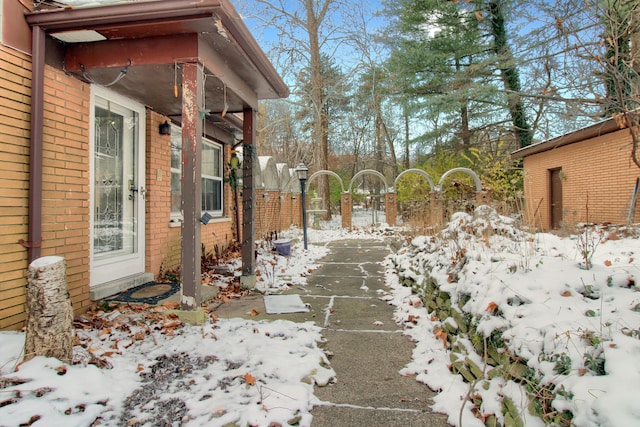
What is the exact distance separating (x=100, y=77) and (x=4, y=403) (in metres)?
3.02

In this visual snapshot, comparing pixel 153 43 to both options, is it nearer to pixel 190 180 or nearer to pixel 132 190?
pixel 190 180

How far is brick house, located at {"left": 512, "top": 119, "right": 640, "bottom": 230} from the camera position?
8977 millimetres

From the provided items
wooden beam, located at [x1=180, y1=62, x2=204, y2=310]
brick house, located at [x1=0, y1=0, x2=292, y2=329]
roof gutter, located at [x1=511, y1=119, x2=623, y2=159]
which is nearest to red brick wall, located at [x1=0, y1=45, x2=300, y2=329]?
brick house, located at [x1=0, y1=0, x2=292, y2=329]

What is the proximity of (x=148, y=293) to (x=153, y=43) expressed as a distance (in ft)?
8.89

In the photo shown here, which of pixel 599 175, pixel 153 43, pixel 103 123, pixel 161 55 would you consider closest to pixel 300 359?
pixel 161 55

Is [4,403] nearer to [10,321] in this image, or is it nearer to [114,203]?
[10,321]

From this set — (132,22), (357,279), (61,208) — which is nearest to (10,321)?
(61,208)

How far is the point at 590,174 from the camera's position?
10.4 m

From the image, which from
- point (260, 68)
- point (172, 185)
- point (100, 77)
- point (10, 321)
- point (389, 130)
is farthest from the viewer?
point (389, 130)

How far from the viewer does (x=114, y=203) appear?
13.9 feet

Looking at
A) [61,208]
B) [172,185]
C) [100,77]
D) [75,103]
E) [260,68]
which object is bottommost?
[61,208]

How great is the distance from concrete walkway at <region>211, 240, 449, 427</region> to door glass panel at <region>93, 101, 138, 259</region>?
5.11 ft

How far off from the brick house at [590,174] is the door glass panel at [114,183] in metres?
7.94

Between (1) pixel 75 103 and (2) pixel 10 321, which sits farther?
(1) pixel 75 103
